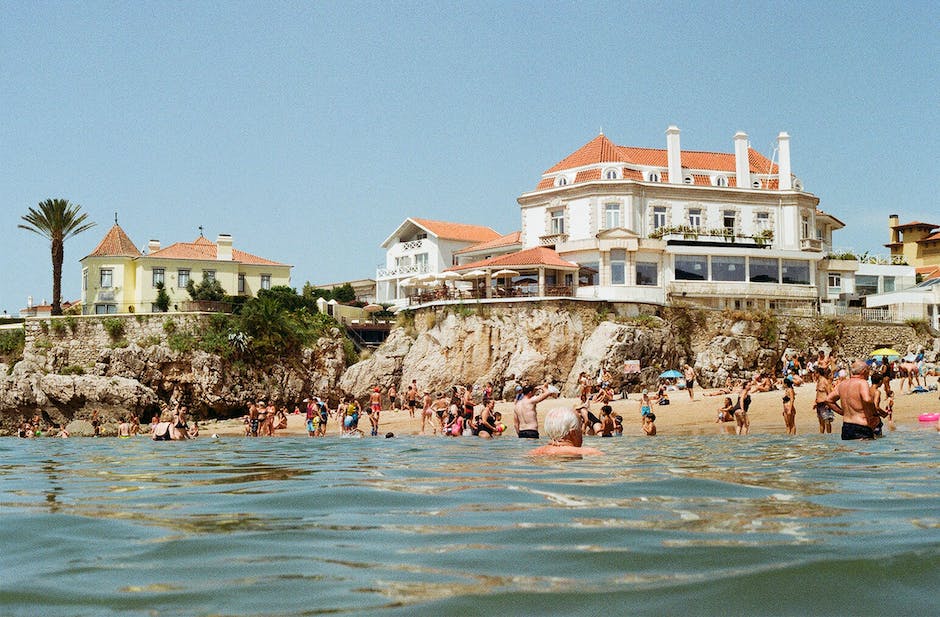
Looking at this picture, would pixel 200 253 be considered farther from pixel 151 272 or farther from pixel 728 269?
pixel 728 269

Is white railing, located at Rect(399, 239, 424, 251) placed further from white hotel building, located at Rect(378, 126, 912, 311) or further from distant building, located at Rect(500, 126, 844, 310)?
distant building, located at Rect(500, 126, 844, 310)

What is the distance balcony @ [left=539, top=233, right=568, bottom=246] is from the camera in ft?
150

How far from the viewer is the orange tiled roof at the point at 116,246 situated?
53.8 metres

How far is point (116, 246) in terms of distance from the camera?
54.7m

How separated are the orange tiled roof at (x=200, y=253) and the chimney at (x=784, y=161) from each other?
30093mm

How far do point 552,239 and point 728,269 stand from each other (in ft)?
28.8

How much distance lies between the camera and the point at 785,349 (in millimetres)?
40094

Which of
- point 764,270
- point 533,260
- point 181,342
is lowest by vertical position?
point 181,342

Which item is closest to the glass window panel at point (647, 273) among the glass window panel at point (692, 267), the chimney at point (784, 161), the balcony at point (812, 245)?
the glass window panel at point (692, 267)

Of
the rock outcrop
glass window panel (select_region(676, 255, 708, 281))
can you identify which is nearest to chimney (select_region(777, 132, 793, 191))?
glass window panel (select_region(676, 255, 708, 281))

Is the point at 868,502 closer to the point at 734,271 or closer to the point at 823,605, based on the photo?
the point at 823,605

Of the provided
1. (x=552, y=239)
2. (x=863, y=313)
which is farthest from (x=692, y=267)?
(x=863, y=313)

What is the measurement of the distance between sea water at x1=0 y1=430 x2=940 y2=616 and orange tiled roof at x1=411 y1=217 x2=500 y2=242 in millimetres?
50685

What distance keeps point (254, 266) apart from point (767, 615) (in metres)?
55.5
